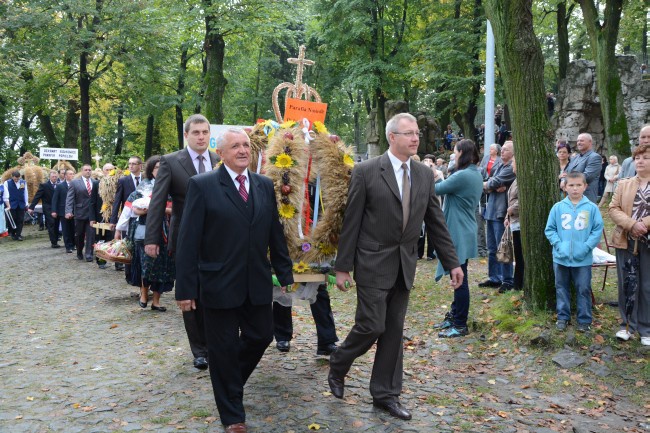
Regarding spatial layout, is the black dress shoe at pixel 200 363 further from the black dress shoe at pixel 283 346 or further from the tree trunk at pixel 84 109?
the tree trunk at pixel 84 109

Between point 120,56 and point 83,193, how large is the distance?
12264 mm

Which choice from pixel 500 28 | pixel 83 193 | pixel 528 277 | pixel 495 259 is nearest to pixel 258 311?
pixel 528 277

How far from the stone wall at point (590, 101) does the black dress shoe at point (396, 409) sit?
24078 mm

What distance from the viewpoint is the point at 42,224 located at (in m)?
25.8

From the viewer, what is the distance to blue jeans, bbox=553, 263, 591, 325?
23.5 ft

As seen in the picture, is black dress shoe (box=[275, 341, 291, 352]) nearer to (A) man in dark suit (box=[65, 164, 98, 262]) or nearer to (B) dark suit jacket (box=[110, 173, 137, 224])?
(B) dark suit jacket (box=[110, 173, 137, 224])

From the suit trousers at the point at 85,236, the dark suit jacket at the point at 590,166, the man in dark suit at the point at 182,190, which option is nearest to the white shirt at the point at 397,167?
the man in dark suit at the point at 182,190

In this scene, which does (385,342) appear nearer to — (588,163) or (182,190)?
(182,190)

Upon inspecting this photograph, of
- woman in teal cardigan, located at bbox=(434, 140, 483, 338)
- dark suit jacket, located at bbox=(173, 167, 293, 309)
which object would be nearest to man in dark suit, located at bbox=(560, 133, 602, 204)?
woman in teal cardigan, located at bbox=(434, 140, 483, 338)

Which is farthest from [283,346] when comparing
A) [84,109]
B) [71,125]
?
[71,125]

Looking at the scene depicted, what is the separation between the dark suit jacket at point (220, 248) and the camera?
4.65 meters

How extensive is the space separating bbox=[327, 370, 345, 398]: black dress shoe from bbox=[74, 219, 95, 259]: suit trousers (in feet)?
38.6

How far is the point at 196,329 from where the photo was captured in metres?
6.28

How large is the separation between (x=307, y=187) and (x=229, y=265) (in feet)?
4.70
